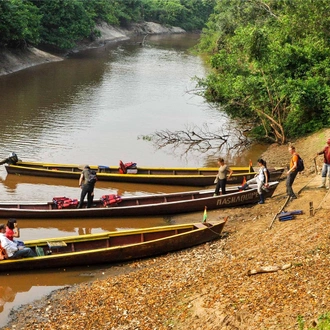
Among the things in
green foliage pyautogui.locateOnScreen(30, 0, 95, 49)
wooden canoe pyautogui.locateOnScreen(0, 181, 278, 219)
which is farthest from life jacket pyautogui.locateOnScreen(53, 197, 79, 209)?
green foliage pyautogui.locateOnScreen(30, 0, 95, 49)

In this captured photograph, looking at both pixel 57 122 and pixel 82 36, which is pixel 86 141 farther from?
pixel 82 36

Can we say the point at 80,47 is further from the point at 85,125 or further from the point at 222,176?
the point at 222,176

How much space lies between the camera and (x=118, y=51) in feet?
192

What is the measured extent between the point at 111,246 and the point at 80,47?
49046 mm

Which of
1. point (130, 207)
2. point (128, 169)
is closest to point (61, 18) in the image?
point (128, 169)

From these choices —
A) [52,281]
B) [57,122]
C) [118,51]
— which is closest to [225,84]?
[57,122]

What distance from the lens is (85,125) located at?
1072 inches

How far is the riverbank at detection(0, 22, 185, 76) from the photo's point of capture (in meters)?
42.2

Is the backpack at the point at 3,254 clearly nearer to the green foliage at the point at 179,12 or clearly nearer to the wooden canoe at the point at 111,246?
the wooden canoe at the point at 111,246

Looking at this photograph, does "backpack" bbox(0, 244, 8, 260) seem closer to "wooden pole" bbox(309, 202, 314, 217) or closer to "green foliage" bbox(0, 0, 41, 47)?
"wooden pole" bbox(309, 202, 314, 217)

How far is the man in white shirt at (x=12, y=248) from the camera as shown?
37.3ft

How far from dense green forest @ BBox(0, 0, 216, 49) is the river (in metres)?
3.20

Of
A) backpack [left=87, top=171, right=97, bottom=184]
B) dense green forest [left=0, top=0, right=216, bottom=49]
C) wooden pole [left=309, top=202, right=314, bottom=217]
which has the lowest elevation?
backpack [left=87, top=171, right=97, bottom=184]

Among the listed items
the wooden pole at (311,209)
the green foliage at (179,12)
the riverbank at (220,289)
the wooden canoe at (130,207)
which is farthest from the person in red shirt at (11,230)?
the green foliage at (179,12)
